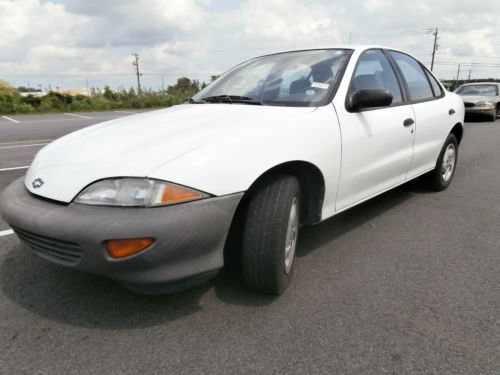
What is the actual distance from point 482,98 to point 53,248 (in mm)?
13875

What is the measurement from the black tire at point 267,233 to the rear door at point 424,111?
192 cm

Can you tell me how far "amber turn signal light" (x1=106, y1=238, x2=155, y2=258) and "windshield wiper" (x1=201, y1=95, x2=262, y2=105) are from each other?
51.7 inches

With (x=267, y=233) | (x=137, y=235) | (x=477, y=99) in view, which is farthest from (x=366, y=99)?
(x=477, y=99)

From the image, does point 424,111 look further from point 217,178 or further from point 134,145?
point 134,145

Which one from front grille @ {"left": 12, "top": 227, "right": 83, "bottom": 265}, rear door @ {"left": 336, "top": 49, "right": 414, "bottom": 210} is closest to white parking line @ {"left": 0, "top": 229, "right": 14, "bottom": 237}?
front grille @ {"left": 12, "top": 227, "right": 83, "bottom": 265}

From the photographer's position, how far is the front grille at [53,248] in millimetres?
1770

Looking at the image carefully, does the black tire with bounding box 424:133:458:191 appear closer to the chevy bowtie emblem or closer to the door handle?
the door handle

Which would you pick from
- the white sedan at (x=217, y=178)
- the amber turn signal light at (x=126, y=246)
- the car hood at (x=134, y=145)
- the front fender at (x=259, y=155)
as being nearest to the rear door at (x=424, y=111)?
the white sedan at (x=217, y=178)

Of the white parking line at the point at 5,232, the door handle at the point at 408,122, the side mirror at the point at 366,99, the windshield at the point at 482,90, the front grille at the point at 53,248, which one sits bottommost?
the white parking line at the point at 5,232

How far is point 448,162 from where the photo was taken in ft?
14.5

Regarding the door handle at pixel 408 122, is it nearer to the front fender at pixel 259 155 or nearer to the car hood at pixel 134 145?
the front fender at pixel 259 155

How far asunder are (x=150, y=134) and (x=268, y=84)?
112 cm

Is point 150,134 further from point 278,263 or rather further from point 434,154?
point 434,154

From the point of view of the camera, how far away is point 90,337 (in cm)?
192
